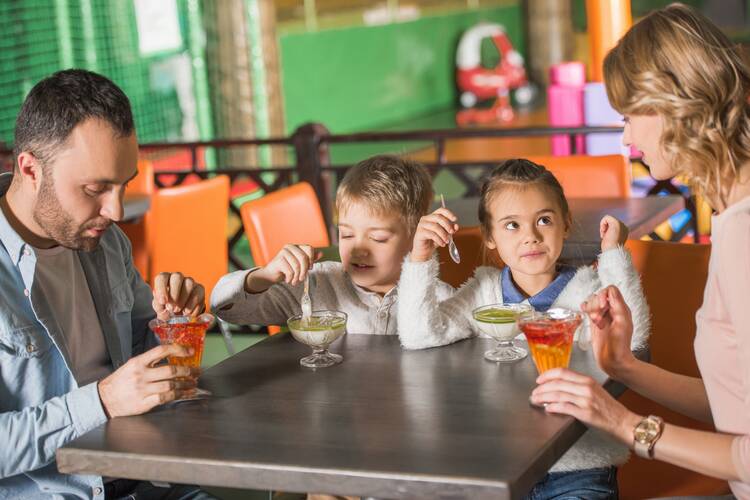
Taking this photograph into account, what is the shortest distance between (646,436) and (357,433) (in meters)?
0.49

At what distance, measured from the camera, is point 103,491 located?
2246 mm

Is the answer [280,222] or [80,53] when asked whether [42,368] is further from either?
[80,53]

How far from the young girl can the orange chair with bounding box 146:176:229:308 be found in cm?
195

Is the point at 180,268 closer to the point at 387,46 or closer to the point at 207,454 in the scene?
the point at 207,454

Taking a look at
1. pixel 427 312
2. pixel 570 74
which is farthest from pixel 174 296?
pixel 570 74

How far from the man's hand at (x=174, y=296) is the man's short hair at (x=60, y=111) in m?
0.32

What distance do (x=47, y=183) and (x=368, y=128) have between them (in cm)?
1083

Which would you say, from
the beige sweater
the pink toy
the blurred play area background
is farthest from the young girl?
the pink toy

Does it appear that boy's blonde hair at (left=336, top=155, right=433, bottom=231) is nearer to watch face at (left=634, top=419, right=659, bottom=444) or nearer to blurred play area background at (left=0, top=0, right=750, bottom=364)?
watch face at (left=634, top=419, right=659, bottom=444)

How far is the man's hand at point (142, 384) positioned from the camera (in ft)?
6.52

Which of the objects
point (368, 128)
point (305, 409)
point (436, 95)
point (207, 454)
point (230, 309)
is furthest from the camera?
point (436, 95)

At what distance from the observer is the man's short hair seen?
2.23 meters

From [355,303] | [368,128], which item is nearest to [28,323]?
[355,303]

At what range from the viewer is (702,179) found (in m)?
1.84
